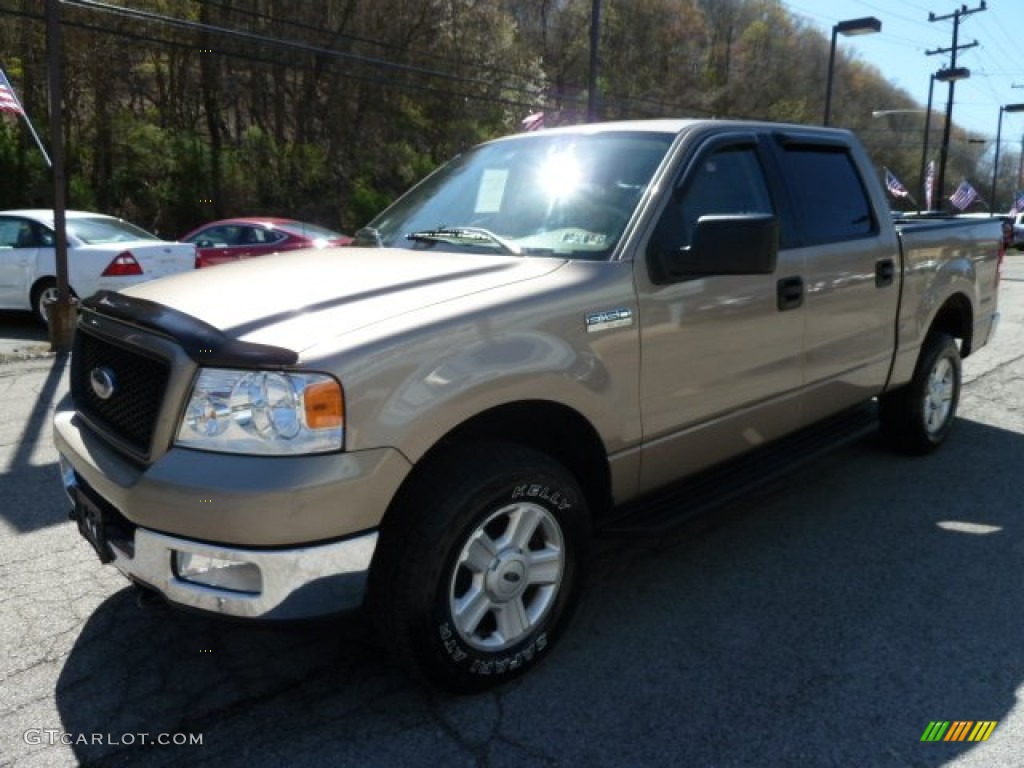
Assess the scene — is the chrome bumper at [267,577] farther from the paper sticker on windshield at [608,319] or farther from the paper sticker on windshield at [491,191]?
the paper sticker on windshield at [491,191]

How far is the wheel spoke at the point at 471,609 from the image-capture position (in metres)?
2.66

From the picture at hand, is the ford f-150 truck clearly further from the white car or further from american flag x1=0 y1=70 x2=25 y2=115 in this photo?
american flag x1=0 y1=70 x2=25 y2=115

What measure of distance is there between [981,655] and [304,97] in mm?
30491

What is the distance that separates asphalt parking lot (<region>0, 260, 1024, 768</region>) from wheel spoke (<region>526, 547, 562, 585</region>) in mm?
334

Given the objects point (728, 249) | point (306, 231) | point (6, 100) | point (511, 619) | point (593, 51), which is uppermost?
point (593, 51)

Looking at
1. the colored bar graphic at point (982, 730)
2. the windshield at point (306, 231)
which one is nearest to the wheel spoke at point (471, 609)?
the colored bar graphic at point (982, 730)

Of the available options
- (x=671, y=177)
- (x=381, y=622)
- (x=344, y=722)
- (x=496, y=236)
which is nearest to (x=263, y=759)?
(x=344, y=722)

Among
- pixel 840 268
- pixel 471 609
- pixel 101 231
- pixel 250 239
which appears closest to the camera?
pixel 471 609

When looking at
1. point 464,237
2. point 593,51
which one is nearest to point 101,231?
point 464,237

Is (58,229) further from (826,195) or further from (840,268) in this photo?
(840,268)

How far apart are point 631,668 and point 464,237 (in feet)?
5.71

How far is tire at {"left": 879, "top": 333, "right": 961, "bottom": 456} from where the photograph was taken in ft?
16.7

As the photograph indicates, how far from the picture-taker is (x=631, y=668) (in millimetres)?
2959

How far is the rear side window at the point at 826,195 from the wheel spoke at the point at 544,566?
6.45 ft
